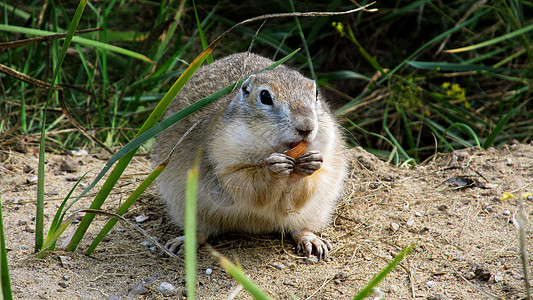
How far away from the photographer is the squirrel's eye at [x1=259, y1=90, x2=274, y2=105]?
319 centimetres

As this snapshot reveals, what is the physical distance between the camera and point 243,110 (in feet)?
10.7

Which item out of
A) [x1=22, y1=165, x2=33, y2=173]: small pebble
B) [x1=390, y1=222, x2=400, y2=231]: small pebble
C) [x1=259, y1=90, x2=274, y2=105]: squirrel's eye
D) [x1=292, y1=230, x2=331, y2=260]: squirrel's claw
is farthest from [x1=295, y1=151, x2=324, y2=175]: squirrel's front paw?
[x1=22, y1=165, x2=33, y2=173]: small pebble

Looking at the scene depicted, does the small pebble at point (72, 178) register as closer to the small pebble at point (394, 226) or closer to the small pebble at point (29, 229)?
the small pebble at point (29, 229)

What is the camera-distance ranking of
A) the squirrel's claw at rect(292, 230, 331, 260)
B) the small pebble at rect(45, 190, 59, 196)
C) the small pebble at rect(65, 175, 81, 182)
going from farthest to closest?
the small pebble at rect(65, 175, 81, 182)
the small pebble at rect(45, 190, 59, 196)
the squirrel's claw at rect(292, 230, 331, 260)

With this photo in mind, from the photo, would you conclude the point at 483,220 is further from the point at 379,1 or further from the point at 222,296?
the point at 379,1

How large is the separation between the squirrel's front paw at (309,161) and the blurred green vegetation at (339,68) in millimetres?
1880

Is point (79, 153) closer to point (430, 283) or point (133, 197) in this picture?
point (133, 197)

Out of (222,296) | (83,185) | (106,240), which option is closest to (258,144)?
(222,296)

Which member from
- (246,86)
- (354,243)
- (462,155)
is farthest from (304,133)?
(462,155)

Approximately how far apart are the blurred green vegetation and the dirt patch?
54cm

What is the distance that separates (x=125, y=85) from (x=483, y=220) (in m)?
3.34

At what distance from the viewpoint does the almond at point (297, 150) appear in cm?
306

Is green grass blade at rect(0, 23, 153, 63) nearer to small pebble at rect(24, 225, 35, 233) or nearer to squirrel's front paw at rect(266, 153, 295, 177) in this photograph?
small pebble at rect(24, 225, 35, 233)

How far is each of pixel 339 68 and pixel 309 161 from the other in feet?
12.7
